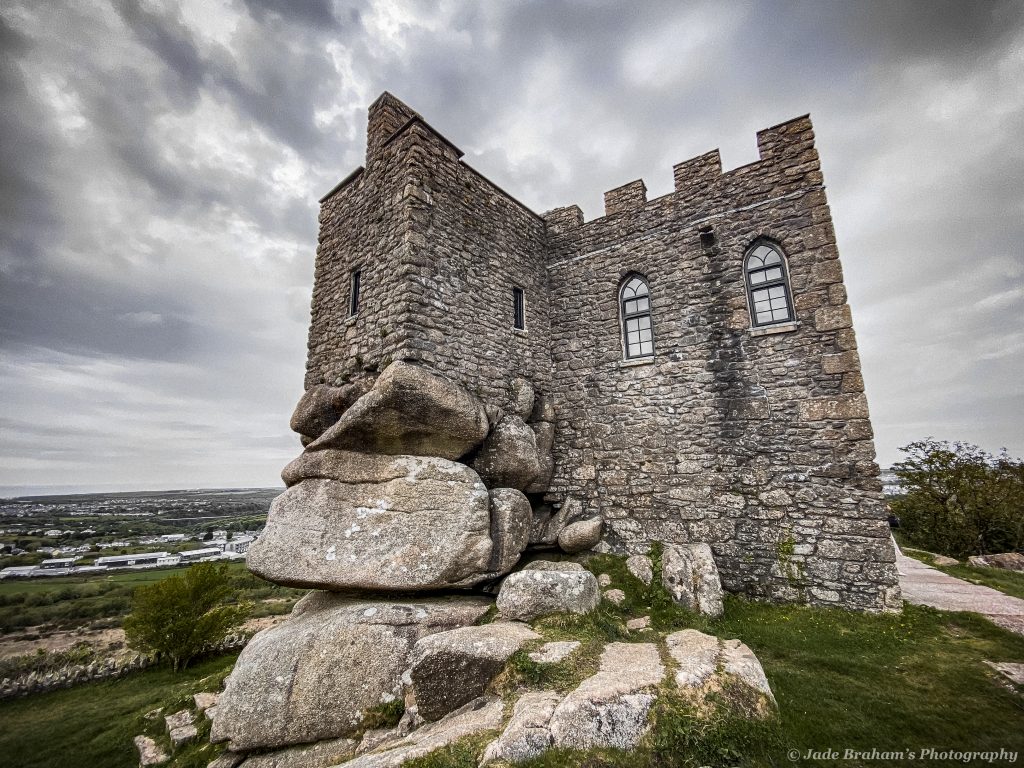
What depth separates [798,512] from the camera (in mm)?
7992

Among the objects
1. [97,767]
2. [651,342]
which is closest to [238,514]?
[97,767]

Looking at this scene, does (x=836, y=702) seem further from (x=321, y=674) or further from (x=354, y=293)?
(x=354, y=293)

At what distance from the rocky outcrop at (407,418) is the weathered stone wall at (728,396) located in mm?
3771

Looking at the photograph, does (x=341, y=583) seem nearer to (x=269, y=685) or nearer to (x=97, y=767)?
(x=269, y=685)

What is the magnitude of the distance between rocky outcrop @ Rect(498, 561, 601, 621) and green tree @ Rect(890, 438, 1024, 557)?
19313mm

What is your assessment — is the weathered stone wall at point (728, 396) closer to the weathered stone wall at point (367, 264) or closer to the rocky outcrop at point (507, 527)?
the rocky outcrop at point (507, 527)

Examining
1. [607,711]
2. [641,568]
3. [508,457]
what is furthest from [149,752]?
[641,568]

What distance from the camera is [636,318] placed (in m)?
10.7

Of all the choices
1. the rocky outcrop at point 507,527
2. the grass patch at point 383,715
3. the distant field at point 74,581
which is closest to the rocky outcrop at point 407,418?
the rocky outcrop at point 507,527

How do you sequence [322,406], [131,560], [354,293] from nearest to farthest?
A: [322,406]
[354,293]
[131,560]

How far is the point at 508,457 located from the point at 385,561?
3352mm

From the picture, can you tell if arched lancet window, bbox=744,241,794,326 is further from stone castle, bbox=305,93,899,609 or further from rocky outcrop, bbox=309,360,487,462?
rocky outcrop, bbox=309,360,487,462

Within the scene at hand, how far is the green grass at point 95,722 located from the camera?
25.5 feet

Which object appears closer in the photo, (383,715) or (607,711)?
(607,711)
